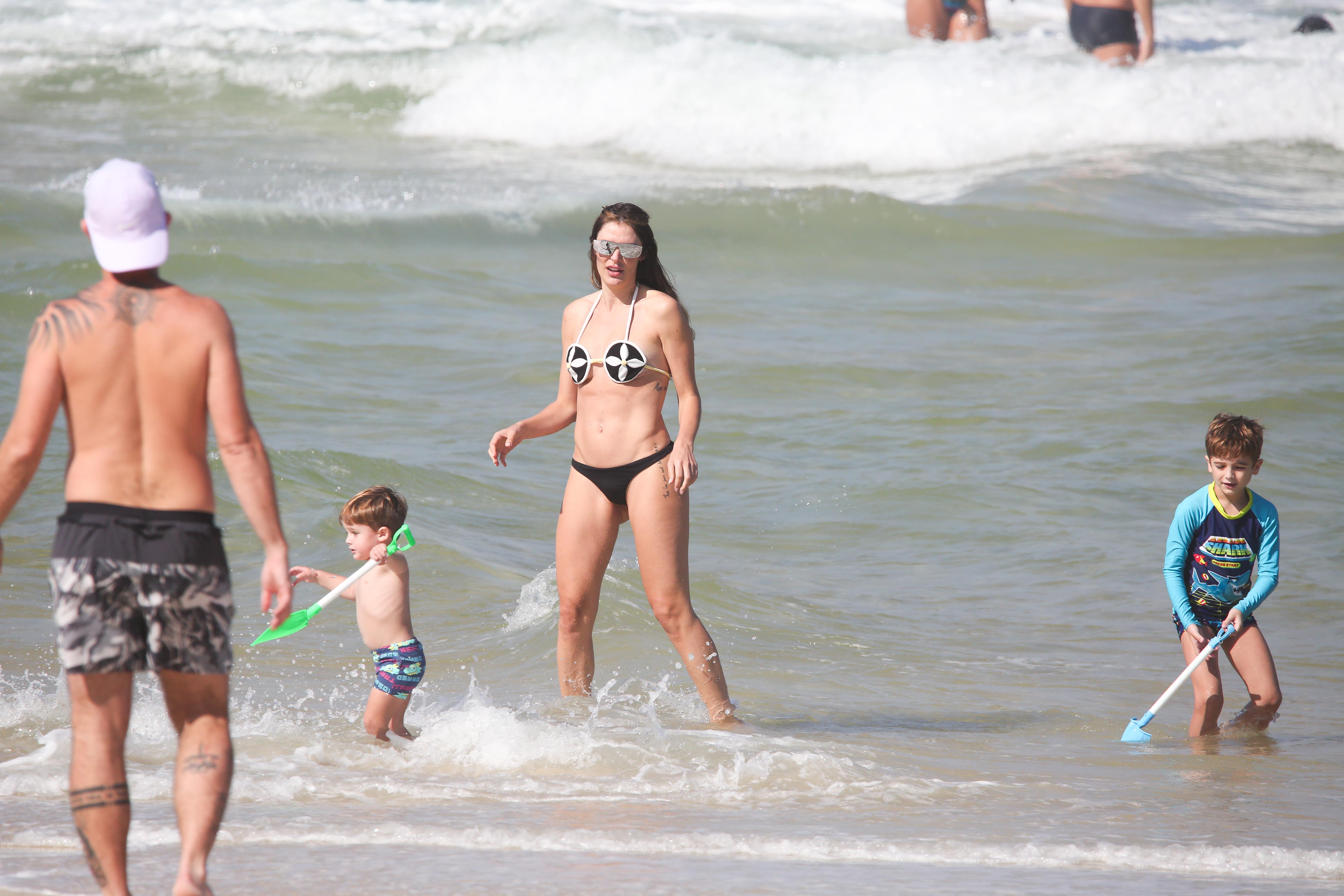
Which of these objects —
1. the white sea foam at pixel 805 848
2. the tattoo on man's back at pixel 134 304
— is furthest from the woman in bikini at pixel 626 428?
the tattoo on man's back at pixel 134 304

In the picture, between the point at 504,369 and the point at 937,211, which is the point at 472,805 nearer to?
the point at 504,369

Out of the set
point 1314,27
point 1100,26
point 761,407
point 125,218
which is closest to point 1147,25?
point 1100,26

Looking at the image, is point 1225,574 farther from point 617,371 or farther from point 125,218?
point 125,218

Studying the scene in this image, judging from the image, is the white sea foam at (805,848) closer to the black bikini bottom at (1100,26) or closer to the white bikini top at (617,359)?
the white bikini top at (617,359)

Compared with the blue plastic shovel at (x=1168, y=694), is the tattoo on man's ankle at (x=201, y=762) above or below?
above

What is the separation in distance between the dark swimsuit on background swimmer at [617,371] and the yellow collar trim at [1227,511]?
2277 millimetres

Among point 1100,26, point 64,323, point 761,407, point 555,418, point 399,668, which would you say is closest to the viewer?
point 64,323

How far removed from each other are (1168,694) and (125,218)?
4.36 metres

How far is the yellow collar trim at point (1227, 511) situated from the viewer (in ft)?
18.9

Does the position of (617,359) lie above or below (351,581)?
above

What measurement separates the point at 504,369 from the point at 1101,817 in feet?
27.0

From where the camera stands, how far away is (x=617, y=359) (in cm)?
527

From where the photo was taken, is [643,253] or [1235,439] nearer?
[643,253]

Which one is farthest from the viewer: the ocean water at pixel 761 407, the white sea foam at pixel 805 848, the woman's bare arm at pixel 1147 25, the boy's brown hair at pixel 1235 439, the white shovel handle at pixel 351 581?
the woman's bare arm at pixel 1147 25
